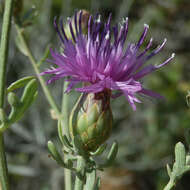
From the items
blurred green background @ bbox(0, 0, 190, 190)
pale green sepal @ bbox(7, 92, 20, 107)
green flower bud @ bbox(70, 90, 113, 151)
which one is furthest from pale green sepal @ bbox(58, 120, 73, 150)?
blurred green background @ bbox(0, 0, 190, 190)

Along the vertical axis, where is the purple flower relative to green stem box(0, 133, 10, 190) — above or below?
above

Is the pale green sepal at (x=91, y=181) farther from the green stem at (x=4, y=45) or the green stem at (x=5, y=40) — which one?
the green stem at (x=5, y=40)

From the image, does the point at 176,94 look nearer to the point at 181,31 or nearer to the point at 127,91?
the point at 181,31

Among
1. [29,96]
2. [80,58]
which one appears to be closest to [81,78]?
[80,58]

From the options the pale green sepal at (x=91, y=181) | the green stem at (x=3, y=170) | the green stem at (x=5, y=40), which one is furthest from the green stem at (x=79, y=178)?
the green stem at (x=5, y=40)

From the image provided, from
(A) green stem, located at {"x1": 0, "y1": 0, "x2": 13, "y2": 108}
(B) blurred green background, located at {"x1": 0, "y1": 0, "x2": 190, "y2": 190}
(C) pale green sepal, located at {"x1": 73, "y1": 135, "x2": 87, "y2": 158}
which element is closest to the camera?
(A) green stem, located at {"x1": 0, "y1": 0, "x2": 13, "y2": 108}

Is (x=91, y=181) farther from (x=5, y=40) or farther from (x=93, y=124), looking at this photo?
(x=5, y=40)

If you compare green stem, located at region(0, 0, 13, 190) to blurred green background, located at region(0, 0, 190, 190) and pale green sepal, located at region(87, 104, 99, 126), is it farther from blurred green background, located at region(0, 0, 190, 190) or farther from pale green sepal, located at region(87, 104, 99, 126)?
blurred green background, located at region(0, 0, 190, 190)

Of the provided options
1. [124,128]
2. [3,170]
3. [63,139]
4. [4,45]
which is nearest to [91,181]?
[63,139]
